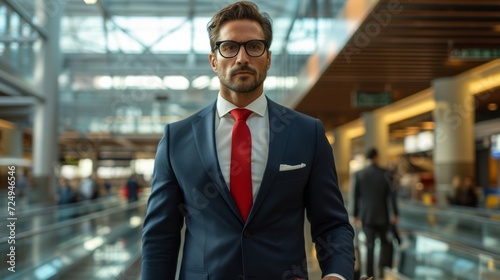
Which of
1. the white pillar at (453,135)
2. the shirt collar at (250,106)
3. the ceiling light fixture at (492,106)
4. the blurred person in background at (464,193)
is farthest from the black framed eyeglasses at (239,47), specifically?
the ceiling light fixture at (492,106)

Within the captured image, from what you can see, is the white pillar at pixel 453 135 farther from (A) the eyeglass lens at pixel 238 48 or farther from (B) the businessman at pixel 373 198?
(A) the eyeglass lens at pixel 238 48

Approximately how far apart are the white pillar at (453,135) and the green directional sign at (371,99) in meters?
2.11

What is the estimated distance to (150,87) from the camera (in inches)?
1790

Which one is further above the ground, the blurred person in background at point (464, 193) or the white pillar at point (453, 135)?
the white pillar at point (453, 135)

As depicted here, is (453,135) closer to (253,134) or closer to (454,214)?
(454,214)

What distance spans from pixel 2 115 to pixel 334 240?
2622cm

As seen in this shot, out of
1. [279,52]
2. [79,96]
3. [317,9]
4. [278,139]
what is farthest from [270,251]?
[79,96]

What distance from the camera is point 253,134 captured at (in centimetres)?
214

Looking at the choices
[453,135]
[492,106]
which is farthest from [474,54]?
[492,106]

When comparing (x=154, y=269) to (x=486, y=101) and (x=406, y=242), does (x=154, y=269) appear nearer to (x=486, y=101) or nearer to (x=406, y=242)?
(x=406, y=242)

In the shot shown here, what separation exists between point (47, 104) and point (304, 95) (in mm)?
8809

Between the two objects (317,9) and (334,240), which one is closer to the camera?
(334,240)

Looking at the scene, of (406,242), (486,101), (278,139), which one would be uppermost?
(486,101)

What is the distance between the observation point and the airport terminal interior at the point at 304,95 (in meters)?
9.80
